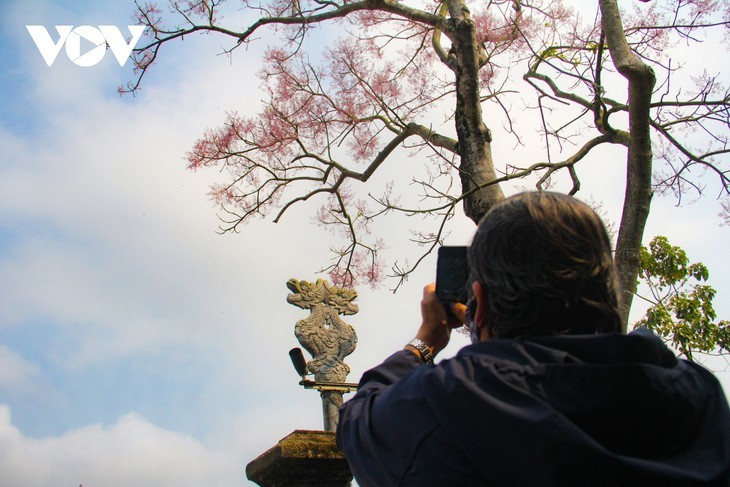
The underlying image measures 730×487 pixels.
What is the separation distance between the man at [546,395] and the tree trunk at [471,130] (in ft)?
9.16

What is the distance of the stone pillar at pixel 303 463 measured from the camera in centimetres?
329

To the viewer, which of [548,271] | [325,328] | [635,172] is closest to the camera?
[548,271]

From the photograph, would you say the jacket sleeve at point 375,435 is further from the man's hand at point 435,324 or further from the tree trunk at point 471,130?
the tree trunk at point 471,130

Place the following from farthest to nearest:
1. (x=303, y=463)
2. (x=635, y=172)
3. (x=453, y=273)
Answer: (x=635, y=172) < (x=303, y=463) < (x=453, y=273)

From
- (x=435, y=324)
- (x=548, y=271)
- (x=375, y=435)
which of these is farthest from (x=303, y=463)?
(x=548, y=271)

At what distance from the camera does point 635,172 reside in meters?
3.79

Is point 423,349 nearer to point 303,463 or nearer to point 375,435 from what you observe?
point 375,435

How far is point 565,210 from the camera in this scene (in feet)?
3.70

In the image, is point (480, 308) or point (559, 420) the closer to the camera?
point (559, 420)

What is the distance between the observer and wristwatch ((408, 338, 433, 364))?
139 cm

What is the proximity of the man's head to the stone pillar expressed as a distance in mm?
2387

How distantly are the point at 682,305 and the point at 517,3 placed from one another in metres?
4.64

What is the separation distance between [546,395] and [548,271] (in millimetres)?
209

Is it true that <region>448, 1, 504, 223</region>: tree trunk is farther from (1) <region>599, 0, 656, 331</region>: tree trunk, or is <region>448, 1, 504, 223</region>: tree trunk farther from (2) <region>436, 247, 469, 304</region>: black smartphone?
(2) <region>436, 247, 469, 304</region>: black smartphone
